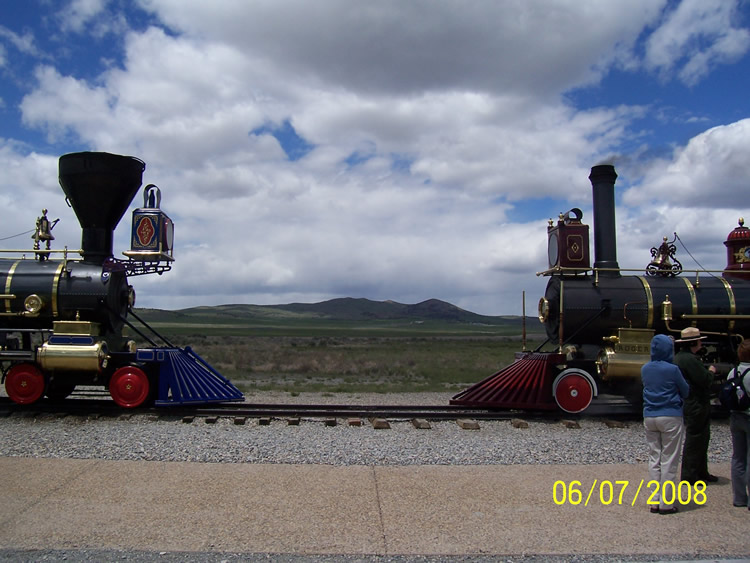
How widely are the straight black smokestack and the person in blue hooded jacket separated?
6522 mm

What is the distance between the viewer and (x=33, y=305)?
35.1ft

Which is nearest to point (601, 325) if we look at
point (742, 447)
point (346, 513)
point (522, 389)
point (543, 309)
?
point (543, 309)

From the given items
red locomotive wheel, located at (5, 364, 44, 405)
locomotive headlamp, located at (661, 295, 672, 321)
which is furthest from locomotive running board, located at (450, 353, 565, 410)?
red locomotive wheel, located at (5, 364, 44, 405)

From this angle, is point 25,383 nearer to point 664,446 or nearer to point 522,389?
point 522,389

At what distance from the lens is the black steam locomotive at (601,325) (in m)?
10.9

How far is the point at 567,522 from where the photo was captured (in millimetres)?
5199

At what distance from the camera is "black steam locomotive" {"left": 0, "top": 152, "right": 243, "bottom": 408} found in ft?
34.8

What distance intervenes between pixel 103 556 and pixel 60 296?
25.1 feet

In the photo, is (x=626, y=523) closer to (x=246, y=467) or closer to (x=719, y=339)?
(x=246, y=467)

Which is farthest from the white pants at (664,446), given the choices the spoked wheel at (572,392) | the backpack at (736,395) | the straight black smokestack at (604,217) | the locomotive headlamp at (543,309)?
the straight black smokestack at (604,217)

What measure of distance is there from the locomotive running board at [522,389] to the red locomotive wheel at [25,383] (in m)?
7.59

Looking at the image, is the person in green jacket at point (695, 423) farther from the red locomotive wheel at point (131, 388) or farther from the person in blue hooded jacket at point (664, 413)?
the red locomotive wheel at point (131, 388)

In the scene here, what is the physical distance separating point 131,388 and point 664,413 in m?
8.88

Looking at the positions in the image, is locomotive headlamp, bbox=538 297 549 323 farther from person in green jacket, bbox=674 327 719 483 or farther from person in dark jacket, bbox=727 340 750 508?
person in dark jacket, bbox=727 340 750 508
